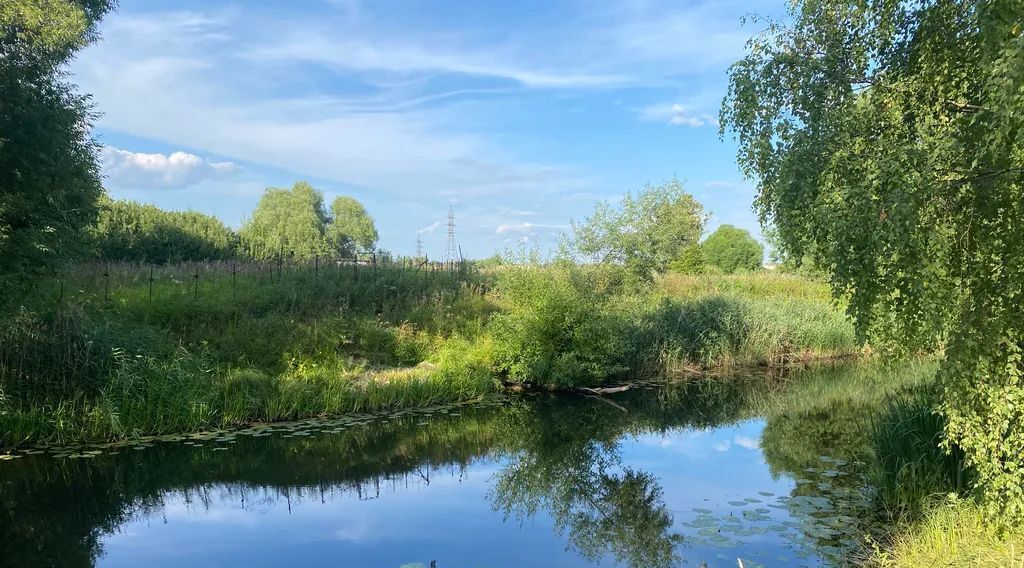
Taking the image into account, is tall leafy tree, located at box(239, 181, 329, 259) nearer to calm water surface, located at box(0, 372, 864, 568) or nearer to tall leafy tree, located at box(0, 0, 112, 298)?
tall leafy tree, located at box(0, 0, 112, 298)

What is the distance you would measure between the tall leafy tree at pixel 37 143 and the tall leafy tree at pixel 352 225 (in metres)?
45.3

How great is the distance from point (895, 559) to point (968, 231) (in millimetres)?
2839

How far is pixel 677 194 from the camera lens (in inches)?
1118

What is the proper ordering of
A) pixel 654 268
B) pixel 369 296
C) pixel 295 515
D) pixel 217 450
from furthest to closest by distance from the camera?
pixel 654 268 → pixel 369 296 → pixel 217 450 → pixel 295 515

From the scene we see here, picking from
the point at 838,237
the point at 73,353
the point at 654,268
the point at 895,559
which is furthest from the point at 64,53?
the point at 654,268

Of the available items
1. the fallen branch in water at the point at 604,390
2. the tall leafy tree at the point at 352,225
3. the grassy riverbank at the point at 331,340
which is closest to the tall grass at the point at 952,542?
the grassy riverbank at the point at 331,340

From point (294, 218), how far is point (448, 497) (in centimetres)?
4215

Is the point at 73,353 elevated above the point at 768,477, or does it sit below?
above

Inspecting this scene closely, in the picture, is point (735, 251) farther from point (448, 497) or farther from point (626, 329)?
point (448, 497)

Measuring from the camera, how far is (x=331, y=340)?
44.8 ft

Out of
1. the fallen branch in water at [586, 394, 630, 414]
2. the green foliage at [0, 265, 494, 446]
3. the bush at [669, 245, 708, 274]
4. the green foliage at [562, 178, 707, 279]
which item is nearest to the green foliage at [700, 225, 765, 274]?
the bush at [669, 245, 708, 274]

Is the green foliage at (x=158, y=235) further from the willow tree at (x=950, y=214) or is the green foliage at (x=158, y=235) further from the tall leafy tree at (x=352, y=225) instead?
the tall leafy tree at (x=352, y=225)

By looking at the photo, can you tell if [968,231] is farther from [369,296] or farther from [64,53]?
[369,296]

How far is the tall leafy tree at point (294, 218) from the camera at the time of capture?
4344cm
